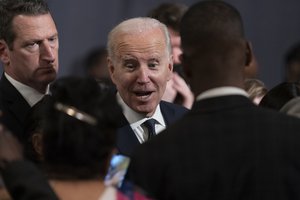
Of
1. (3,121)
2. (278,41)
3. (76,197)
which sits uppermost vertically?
(76,197)

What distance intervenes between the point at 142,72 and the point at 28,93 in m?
0.47

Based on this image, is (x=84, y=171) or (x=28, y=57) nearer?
(x=84, y=171)

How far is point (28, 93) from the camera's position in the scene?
4203mm

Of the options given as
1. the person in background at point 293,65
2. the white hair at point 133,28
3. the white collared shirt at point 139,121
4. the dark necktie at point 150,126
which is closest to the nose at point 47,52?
the white hair at point 133,28

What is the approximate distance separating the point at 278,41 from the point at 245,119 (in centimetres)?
446

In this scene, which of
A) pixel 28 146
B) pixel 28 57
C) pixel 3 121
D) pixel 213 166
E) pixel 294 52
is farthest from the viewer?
pixel 294 52

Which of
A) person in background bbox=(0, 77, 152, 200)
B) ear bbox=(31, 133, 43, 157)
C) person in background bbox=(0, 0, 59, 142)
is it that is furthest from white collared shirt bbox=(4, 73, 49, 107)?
person in background bbox=(0, 77, 152, 200)

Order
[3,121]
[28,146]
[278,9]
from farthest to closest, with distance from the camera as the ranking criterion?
1. [278,9]
2. [3,121]
3. [28,146]

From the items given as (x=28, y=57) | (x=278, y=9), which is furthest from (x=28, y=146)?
(x=278, y=9)

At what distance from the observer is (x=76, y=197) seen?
2.80 metres

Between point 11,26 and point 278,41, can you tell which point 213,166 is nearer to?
point 11,26

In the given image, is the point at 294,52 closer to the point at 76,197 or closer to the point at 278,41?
the point at 278,41

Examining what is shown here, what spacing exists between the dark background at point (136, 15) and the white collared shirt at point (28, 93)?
195cm

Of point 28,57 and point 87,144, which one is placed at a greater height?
point 87,144
